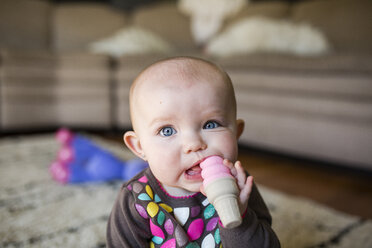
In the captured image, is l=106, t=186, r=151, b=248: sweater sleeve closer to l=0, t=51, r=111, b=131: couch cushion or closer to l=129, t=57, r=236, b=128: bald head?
l=129, t=57, r=236, b=128: bald head

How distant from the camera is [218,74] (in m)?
0.49

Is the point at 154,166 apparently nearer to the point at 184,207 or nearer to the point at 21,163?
the point at 184,207

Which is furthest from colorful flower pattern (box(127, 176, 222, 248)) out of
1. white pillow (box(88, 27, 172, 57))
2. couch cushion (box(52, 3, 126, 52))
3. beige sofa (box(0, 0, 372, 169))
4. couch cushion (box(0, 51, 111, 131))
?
couch cushion (box(52, 3, 126, 52))

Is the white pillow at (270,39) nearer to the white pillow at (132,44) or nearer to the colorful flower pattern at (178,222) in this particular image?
Answer: the white pillow at (132,44)

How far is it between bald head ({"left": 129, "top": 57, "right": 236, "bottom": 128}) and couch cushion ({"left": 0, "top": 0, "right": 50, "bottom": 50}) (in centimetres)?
243

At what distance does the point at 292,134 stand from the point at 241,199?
1038mm

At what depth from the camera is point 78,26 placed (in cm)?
272

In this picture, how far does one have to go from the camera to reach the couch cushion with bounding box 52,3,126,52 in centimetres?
271

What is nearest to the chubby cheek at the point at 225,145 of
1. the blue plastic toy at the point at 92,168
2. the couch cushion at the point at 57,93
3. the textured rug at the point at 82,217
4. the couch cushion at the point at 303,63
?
the textured rug at the point at 82,217

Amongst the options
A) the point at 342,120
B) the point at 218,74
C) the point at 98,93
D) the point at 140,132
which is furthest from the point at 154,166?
the point at 98,93

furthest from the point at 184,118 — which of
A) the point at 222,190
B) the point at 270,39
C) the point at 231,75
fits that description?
the point at 270,39

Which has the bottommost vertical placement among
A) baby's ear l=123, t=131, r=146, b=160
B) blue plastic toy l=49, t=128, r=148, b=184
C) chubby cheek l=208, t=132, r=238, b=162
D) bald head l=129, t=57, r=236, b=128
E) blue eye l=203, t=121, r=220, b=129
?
blue plastic toy l=49, t=128, r=148, b=184

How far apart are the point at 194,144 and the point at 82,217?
52cm

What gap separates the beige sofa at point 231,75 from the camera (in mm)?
1228
